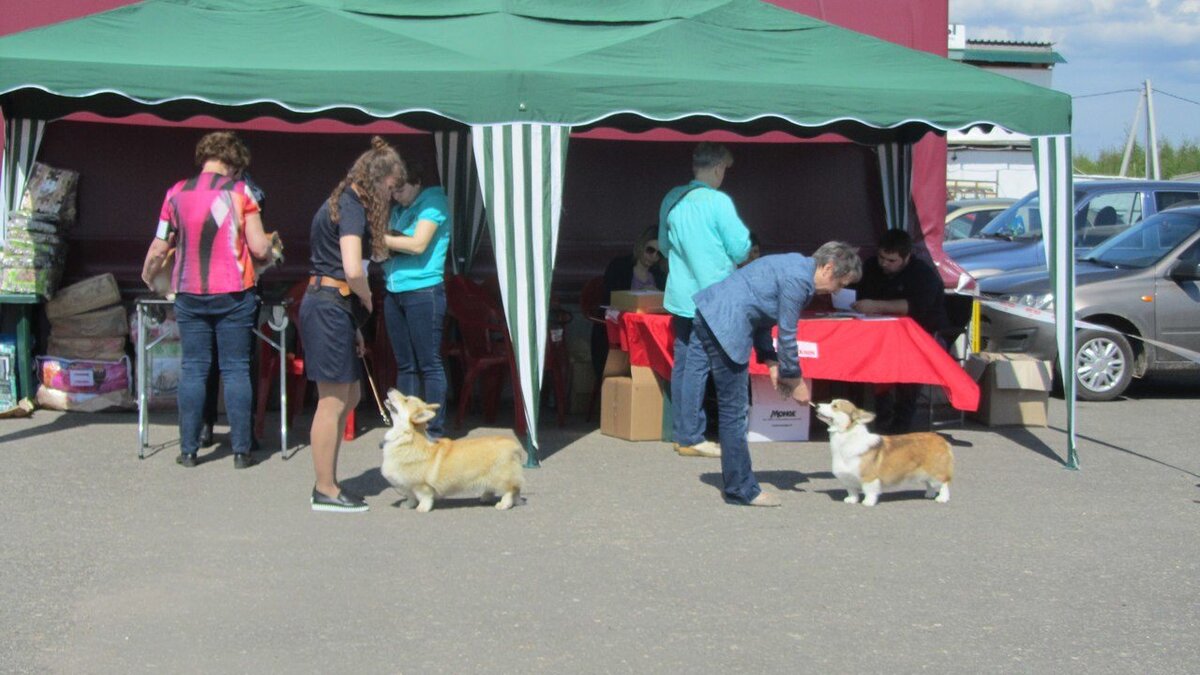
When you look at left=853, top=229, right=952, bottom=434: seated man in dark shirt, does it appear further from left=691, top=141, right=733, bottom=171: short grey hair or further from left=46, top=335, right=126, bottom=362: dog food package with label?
left=46, top=335, right=126, bottom=362: dog food package with label

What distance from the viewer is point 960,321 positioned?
32.2 feet

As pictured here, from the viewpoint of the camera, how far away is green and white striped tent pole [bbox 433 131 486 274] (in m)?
10.9

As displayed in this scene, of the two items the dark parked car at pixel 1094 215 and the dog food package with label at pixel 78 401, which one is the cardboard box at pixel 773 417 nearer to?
the dog food package with label at pixel 78 401

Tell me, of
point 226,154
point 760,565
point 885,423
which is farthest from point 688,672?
point 885,423

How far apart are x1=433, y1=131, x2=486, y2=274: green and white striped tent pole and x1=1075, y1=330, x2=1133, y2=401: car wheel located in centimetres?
513

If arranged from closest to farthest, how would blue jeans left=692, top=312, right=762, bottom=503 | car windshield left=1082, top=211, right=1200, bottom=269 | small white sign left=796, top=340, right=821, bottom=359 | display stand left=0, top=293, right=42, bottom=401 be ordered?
blue jeans left=692, top=312, right=762, bottom=503 → small white sign left=796, top=340, right=821, bottom=359 → display stand left=0, top=293, right=42, bottom=401 → car windshield left=1082, top=211, right=1200, bottom=269

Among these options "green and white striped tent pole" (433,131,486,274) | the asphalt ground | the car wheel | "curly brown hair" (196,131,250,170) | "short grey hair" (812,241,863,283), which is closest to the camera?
the asphalt ground

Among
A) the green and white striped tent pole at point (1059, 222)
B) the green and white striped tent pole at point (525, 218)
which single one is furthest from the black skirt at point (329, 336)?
the green and white striped tent pole at point (1059, 222)

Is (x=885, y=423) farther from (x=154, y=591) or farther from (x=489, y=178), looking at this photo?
(x=154, y=591)

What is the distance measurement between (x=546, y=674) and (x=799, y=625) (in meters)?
1.12

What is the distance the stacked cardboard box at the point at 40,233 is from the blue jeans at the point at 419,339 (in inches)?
127

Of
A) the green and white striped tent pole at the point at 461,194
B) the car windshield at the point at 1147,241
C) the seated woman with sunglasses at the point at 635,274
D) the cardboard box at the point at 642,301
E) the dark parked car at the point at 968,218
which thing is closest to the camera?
the cardboard box at the point at 642,301

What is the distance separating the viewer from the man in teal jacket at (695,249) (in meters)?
7.93

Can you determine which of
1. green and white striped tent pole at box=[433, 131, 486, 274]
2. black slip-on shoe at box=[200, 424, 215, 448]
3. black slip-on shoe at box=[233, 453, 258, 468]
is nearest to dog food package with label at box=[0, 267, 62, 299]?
black slip-on shoe at box=[200, 424, 215, 448]
